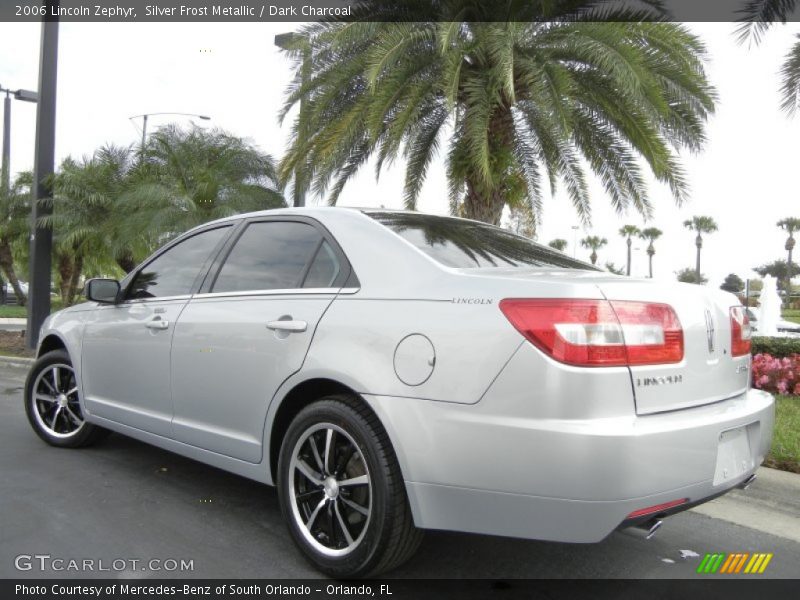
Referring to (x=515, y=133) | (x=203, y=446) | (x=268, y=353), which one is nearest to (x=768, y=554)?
(x=268, y=353)

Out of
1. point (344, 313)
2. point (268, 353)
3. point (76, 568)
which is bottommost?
point (76, 568)

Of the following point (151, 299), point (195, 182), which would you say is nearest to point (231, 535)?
point (151, 299)

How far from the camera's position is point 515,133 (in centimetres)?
1066

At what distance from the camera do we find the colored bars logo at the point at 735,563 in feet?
10.2

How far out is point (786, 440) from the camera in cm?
486

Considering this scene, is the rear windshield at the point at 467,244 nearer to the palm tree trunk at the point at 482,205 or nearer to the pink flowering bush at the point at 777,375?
the pink flowering bush at the point at 777,375

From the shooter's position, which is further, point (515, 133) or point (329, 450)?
point (515, 133)

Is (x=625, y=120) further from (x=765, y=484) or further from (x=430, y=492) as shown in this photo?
(x=430, y=492)

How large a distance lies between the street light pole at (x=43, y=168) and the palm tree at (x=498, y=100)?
3.82m

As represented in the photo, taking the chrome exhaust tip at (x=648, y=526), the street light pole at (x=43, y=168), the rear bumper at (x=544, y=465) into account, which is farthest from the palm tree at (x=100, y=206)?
the chrome exhaust tip at (x=648, y=526)

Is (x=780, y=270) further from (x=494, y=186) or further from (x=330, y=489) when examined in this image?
(x=330, y=489)

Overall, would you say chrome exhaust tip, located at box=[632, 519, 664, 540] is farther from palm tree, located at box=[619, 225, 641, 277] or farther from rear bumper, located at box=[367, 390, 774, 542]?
palm tree, located at box=[619, 225, 641, 277]

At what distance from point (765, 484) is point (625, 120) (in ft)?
22.0

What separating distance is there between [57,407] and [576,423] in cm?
400
